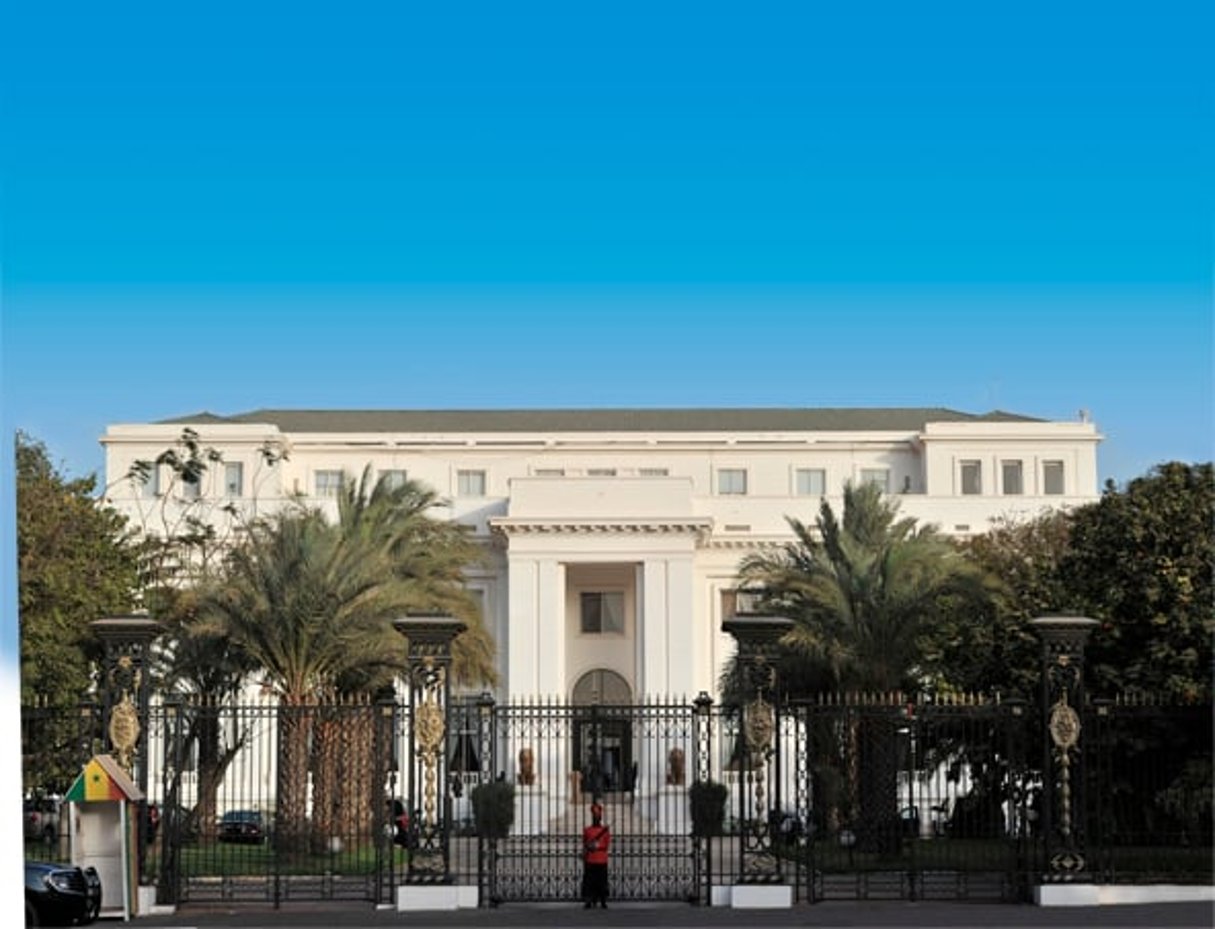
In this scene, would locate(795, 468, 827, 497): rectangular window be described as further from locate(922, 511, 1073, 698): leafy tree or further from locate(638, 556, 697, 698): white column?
locate(922, 511, 1073, 698): leafy tree

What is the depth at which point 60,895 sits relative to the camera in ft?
61.6

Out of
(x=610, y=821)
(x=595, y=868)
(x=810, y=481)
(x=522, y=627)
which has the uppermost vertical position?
(x=810, y=481)

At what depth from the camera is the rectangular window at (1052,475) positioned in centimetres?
6962

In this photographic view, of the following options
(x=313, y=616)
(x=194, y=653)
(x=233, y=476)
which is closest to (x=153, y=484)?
(x=233, y=476)

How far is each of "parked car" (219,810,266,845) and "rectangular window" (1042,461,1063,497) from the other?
136 ft

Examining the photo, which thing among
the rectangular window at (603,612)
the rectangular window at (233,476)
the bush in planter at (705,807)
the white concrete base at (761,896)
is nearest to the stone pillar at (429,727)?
the bush in planter at (705,807)

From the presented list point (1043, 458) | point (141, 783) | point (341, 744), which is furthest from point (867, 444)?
point (141, 783)

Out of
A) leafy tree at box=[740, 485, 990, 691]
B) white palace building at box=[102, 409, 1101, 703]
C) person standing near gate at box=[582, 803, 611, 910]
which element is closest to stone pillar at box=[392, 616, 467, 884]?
person standing near gate at box=[582, 803, 611, 910]

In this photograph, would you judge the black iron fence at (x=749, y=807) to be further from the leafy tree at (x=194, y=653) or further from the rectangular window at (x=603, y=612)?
the rectangular window at (x=603, y=612)

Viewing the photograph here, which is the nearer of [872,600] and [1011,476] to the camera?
[872,600]

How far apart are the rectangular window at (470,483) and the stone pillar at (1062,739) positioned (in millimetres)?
50585

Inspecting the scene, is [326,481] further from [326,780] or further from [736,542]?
[326,780]

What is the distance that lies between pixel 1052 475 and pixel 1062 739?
5086 cm

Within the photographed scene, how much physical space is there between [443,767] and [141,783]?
406cm
